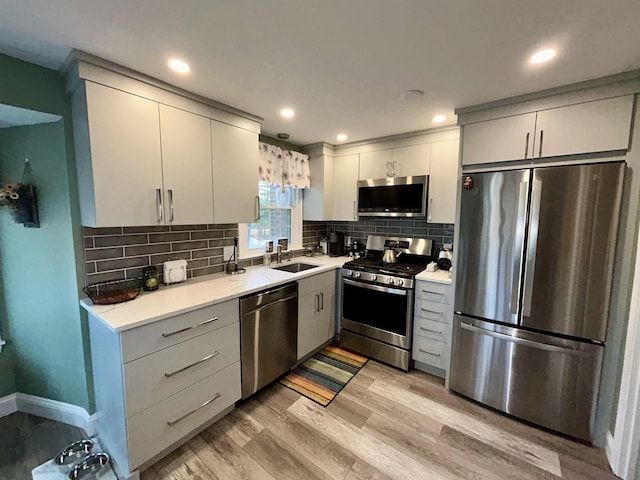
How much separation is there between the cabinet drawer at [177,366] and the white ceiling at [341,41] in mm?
1660

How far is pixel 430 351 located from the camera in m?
2.45

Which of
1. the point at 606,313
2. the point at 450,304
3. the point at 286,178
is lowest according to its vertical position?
the point at 450,304

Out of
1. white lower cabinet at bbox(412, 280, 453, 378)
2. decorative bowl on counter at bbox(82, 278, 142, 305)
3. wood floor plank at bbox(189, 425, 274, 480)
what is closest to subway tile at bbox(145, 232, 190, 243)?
decorative bowl on counter at bbox(82, 278, 142, 305)

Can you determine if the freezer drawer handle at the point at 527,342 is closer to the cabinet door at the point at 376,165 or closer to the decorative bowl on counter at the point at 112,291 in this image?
the cabinet door at the point at 376,165

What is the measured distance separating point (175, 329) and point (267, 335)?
2.53ft

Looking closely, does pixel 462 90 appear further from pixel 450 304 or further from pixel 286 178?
pixel 286 178

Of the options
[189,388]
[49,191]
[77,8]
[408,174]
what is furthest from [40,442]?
[408,174]

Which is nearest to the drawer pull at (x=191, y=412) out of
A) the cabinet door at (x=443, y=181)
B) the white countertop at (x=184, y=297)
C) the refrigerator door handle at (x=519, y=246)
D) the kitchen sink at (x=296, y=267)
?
the white countertop at (x=184, y=297)

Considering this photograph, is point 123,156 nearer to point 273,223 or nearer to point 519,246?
point 273,223

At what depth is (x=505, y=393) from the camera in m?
1.99

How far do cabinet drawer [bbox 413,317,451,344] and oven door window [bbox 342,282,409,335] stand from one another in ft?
0.36

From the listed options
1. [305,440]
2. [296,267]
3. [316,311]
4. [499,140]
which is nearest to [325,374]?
[316,311]

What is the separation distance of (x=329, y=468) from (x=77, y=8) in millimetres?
2627

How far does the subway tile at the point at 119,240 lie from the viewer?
179 cm
